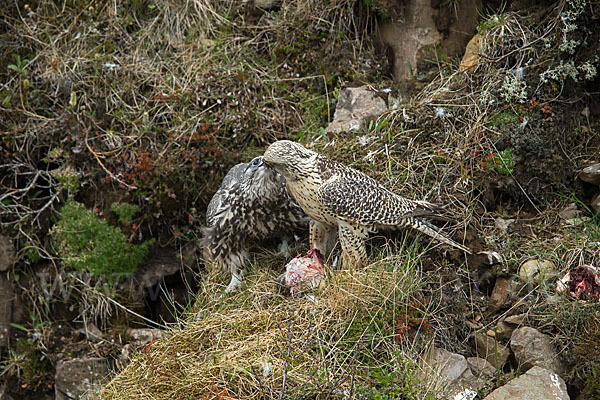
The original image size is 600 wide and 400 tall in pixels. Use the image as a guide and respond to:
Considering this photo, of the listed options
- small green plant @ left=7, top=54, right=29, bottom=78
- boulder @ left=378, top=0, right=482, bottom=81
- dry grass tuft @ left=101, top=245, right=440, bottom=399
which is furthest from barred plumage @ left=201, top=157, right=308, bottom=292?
small green plant @ left=7, top=54, right=29, bottom=78

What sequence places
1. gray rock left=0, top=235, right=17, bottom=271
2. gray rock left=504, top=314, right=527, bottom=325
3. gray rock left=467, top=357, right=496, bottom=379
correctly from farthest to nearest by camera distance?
gray rock left=0, top=235, right=17, bottom=271 → gray rock left=504, top=314, right=527, bottom=325 → gray rock left=467, top=357, right=496, bottom=379

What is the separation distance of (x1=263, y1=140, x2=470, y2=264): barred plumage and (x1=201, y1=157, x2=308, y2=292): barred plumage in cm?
27

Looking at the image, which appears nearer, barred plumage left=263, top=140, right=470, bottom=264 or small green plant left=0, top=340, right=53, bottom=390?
barred plumage left=263, top=140, right=470, bottom=264

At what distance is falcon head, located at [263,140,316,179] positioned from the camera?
372 cm

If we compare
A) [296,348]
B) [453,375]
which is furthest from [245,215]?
[453,375]

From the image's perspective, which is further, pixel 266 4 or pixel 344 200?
pixel 266 4

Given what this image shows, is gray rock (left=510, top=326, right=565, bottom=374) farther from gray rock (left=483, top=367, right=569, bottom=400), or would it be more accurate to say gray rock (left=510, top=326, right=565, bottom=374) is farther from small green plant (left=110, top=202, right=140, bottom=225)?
small green plant (left=110, top=202, right=140, bottom=225)

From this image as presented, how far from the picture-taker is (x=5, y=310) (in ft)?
18.0

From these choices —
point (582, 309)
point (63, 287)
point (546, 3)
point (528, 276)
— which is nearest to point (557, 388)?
point (582, 309)

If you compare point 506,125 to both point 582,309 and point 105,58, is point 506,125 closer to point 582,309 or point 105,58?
point 582,309

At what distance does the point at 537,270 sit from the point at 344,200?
130cm

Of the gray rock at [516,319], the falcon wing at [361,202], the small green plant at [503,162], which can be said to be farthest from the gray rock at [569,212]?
the falcon wing at [361,202]

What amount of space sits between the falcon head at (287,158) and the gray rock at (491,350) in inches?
57.4

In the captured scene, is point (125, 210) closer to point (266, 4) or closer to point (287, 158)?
point (287, 158)
